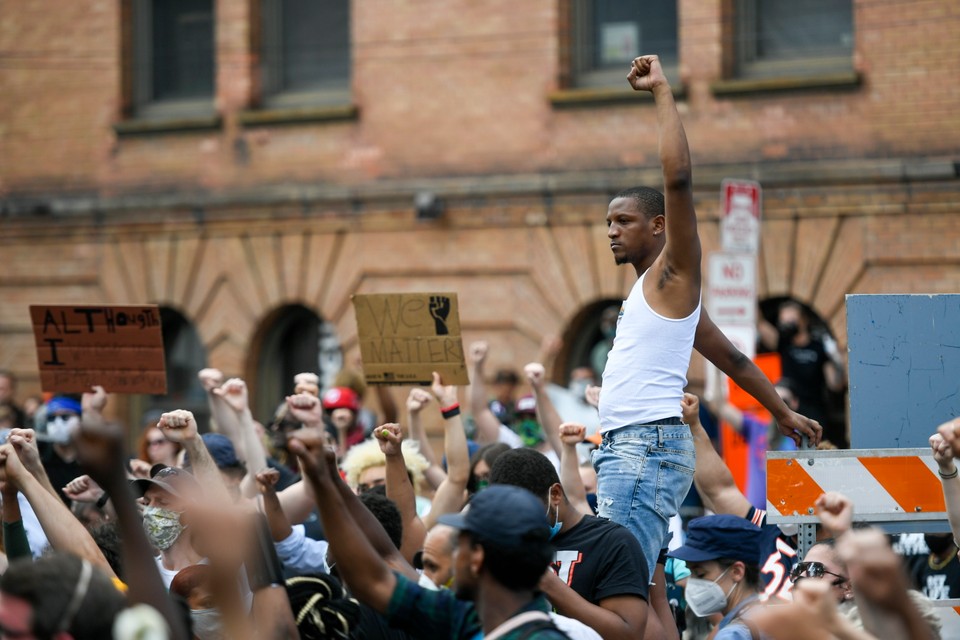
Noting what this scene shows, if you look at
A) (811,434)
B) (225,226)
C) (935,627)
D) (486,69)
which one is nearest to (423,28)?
(486,69)

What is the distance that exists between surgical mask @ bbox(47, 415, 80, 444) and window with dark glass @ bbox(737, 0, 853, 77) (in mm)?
9240

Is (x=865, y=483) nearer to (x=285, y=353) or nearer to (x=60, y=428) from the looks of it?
(x=60, y=428)

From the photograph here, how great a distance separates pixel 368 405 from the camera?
17.7 m

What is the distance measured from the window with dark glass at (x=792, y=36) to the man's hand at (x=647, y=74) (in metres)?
11.4

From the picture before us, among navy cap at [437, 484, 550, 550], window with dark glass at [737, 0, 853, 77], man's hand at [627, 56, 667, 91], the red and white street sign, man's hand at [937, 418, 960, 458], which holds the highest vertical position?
window with dark glass at [737, 0, 853, 77]

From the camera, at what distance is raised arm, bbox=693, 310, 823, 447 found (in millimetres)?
6074

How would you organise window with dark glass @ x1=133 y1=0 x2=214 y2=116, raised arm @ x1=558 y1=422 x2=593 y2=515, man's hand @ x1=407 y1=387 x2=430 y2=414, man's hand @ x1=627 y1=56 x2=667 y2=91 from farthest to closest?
window with dark glass @ x1=133 y1=0 x2=214 y2=116 < man's hand @ x1=407 y1=387 x2=430 y2=414 < raised arm @ x1=558 y1=422 x2=593 y2=515 < man's hand @ x1=627 y1=56 x2=667 y2=91

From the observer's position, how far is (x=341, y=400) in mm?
11047

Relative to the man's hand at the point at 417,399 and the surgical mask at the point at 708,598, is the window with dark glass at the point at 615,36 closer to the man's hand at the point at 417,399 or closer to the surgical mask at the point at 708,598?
the man's hand at the point at 417,399

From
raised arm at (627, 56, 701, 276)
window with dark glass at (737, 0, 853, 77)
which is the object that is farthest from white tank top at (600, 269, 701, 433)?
window with dark glass at (737, 0, 853, 77)

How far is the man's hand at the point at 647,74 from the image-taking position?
218 inches

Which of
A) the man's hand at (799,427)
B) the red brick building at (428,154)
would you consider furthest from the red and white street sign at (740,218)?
the man's hand at (799,427)

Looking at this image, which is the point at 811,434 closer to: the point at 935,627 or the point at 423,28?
the point at 935,627

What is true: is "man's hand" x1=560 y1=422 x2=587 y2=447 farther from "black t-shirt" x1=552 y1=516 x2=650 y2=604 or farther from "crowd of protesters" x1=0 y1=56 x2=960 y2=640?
"black t-shirt" x1=552 y1=516 x2=650 y2=604
